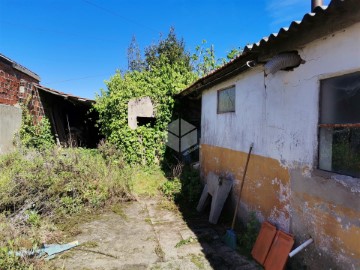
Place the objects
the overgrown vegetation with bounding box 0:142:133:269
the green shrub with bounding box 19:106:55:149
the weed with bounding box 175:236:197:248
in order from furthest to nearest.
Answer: the green shrub with bounding box 19:106:55:149
the weed with bounding box 175:236:197:248
the overgrown vegetation with bounding box 0:142:133:269

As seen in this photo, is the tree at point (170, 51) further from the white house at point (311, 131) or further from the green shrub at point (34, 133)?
the white house at point (311, 131)

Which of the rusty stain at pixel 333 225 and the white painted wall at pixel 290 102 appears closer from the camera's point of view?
the rusty stain at pixel 333 225

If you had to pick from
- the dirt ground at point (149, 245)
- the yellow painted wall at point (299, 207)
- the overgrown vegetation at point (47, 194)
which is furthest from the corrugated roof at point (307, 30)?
the overgrown vegetation at point (47, 194)

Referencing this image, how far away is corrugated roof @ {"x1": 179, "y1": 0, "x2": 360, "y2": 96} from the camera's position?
3.01 meters

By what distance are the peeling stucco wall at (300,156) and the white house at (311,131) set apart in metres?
0.01

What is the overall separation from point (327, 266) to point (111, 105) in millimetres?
9037

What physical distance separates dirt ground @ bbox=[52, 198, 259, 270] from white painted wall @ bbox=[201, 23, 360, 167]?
1.83 m

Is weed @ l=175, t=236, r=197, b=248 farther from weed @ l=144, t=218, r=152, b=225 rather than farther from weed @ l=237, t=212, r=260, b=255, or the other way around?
weed @ l=144, t=218, r=152, b=225

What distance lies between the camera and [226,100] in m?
7.20

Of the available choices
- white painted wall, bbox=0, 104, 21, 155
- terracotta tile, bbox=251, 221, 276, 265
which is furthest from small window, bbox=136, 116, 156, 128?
terracotta tile, bbox=251, 221, 276, 265

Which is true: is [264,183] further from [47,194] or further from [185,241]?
[47,194]

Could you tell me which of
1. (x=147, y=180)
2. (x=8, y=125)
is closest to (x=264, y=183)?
(x=147, y=180)

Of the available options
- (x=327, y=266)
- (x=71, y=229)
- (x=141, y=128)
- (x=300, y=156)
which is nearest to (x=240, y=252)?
(x=327, y=266)

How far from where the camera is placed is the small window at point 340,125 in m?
3.38
